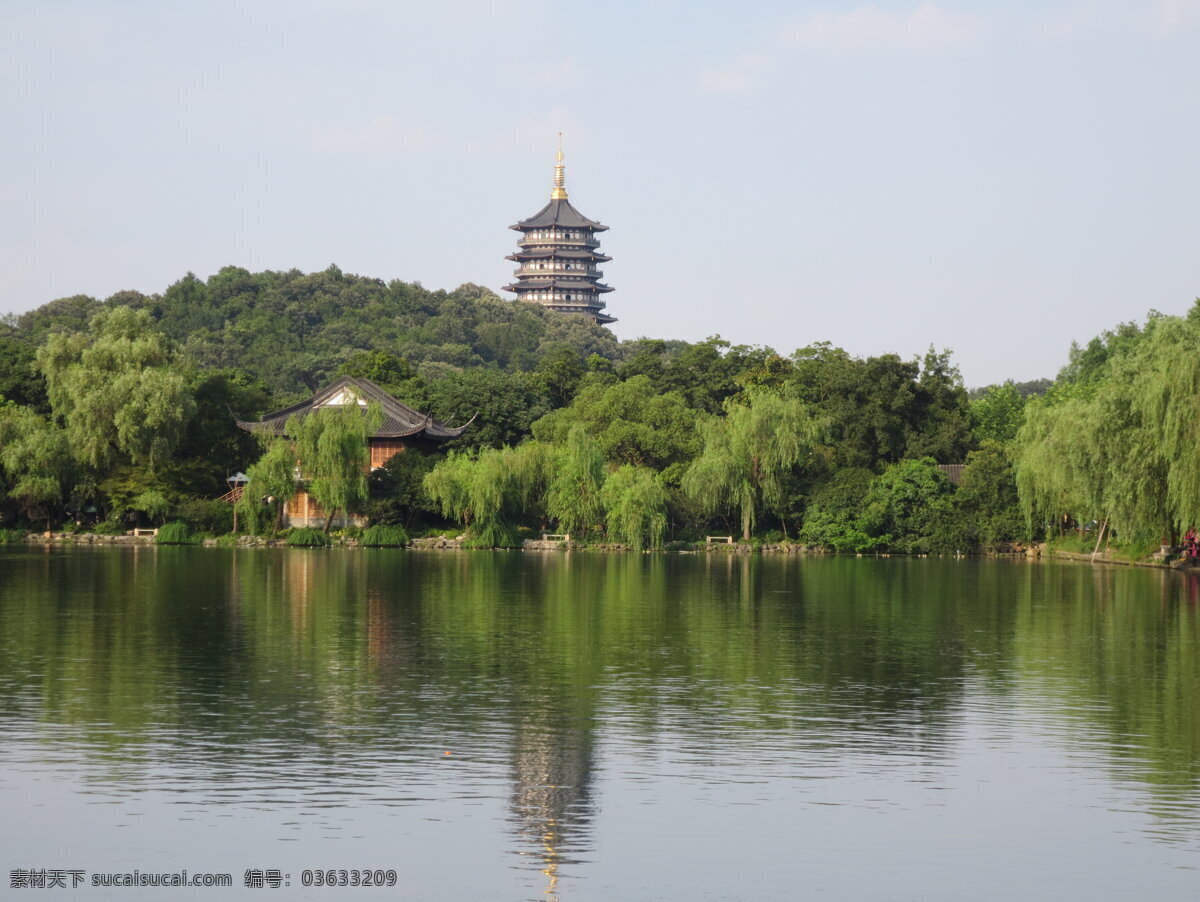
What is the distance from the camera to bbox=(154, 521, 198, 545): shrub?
128 feet

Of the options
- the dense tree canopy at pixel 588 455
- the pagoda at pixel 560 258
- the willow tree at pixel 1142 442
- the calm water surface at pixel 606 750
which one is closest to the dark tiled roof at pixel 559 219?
the pagoda at pixel 560 258

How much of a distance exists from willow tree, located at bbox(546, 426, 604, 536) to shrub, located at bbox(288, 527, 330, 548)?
620cm

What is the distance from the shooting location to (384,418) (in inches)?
1695

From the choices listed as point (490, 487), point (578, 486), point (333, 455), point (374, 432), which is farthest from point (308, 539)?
point (578, 486)

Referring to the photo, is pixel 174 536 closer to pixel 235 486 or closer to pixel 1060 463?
pixel 235 486

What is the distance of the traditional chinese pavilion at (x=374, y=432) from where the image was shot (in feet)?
136

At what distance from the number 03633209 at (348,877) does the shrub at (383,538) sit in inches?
1305

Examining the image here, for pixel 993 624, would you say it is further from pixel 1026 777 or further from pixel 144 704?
pixel 144 704

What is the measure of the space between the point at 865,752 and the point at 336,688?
469cm

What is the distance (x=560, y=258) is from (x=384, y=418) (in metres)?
54.6

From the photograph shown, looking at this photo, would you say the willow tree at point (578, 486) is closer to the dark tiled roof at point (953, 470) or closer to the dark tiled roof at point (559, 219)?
the dark tiled roof at point (953, 470)

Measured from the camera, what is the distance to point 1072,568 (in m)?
31.9

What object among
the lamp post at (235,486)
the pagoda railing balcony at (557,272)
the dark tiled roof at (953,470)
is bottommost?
the lamp post at (235,486)

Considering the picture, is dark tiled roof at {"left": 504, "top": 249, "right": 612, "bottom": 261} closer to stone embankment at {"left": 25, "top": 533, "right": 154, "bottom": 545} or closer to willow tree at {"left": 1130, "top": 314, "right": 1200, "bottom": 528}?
stone embankment at {"left": 25, "top": 533, "right": 154, "bottom": 545}
